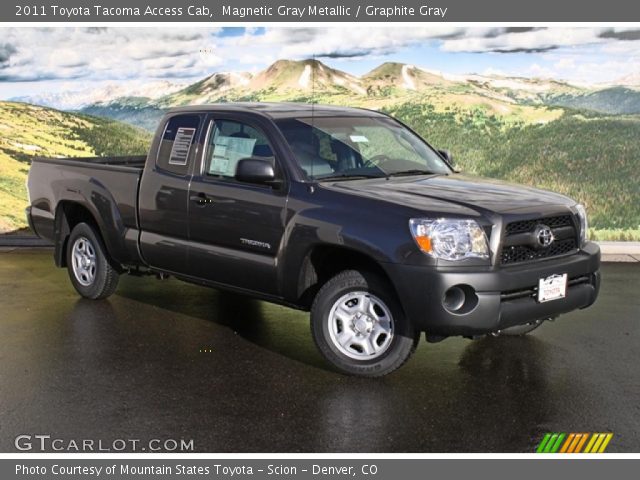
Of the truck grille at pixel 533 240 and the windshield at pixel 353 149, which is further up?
the windshield at pixel 353 149

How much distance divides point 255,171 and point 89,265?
9.41ft

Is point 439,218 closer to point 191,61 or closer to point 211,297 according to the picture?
point 211,297

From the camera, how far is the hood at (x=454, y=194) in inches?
229

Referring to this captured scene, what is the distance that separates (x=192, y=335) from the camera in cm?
722

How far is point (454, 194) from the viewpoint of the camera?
6098mm

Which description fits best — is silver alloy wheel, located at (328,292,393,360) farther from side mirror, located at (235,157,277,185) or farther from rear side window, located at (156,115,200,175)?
rear side window, located at (156,115,200,175)

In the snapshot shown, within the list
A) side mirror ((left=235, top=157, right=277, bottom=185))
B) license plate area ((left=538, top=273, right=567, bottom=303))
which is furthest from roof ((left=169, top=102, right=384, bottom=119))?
license plate area ((left=538, top=273, right=567, bottom=303))

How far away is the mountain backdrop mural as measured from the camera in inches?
534

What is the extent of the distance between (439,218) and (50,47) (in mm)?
10221

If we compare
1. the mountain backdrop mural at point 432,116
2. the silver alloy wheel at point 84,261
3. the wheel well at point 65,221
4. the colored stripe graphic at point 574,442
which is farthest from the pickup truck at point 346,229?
the mountain backdrop mural at point 432,116

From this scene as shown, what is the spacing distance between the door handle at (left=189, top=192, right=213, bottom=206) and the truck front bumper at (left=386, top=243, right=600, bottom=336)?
70.1 inches

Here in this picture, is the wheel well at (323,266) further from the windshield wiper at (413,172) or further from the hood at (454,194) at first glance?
the windshield wiper at (413,172)

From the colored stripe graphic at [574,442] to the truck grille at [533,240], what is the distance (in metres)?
1.23

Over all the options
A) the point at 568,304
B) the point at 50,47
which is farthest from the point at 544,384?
the point at 50,47
